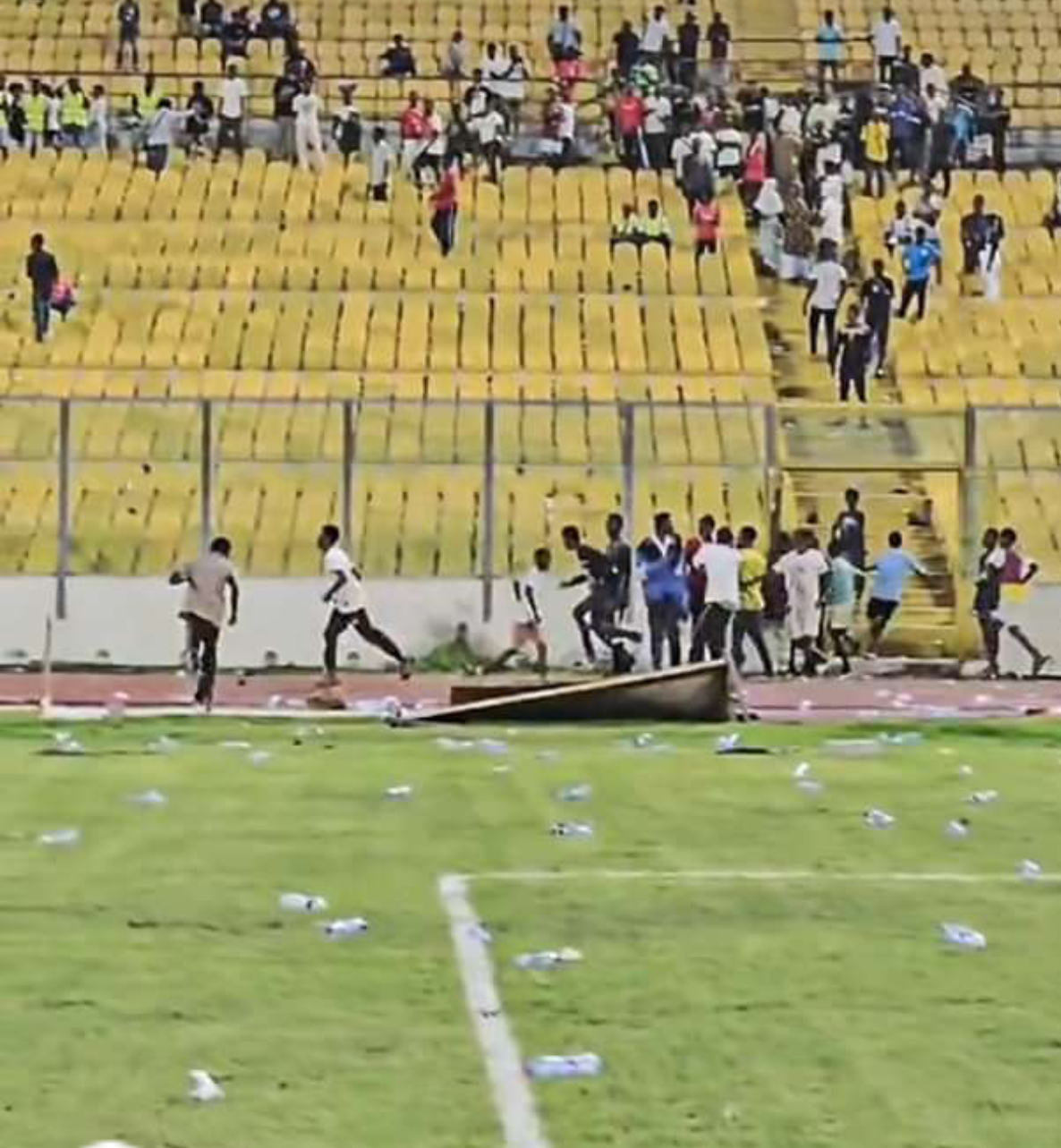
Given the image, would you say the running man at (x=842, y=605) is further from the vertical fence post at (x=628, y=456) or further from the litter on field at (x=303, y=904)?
the litter on field at (x=303, y=904)

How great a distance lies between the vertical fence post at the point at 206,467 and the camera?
31578mm

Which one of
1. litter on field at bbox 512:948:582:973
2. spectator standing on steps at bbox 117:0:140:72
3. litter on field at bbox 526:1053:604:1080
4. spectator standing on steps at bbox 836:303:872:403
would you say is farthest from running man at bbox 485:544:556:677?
litter on field at bbox 526:1053:604:1080

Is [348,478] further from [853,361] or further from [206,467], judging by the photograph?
[853,361]

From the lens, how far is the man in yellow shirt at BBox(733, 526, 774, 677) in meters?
30.2

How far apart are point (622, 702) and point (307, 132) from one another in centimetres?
2343

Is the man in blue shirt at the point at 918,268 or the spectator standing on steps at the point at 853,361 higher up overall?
the man in blue shirt at the point at 918,268

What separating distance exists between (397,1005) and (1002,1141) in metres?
2.54

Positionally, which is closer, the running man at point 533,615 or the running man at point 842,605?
the running man at point 533,615

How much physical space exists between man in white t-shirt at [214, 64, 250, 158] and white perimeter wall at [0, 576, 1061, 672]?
15.6 metres

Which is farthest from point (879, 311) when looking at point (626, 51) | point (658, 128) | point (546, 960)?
point (546, 960)

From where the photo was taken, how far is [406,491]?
31688 mm

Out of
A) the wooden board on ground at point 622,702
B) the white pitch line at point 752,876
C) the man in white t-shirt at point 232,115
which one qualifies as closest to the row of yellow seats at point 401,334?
the man in white t-shirt at point 232,115

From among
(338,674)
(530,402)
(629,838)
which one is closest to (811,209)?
(530,402)

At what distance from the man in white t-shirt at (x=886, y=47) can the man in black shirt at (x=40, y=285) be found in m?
14.2
